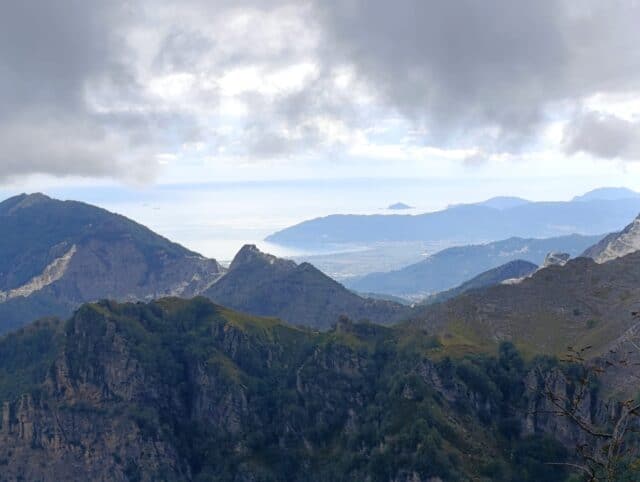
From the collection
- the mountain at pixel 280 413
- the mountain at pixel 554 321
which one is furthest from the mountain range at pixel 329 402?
the mountain at pixel 554 321

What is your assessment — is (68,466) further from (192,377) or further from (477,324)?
(477,324)

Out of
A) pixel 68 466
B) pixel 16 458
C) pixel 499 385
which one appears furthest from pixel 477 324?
pixel 16 458

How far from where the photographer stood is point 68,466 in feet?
602

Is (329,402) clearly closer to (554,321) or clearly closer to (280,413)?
(280,413)

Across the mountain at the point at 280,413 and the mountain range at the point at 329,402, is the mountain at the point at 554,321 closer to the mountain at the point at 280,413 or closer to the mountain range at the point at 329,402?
the mountain range at the point at 329,402

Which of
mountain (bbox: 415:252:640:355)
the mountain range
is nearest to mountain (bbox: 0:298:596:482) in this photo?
the mountain range

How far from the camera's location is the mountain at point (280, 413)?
→ 491 feet

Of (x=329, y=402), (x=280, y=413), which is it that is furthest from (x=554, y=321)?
(x=280, y=413)

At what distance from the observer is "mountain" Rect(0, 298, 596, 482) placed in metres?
150

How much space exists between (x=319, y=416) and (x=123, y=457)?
168 ft

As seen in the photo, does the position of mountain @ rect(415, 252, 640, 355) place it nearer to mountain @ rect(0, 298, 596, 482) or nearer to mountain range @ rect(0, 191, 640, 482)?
mountain range @ rect(0, 191, 640, 482)

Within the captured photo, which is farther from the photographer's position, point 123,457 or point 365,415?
point 123,457

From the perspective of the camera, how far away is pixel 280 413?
18050 centimetres

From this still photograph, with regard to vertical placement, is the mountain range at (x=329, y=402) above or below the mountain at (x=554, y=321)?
below
